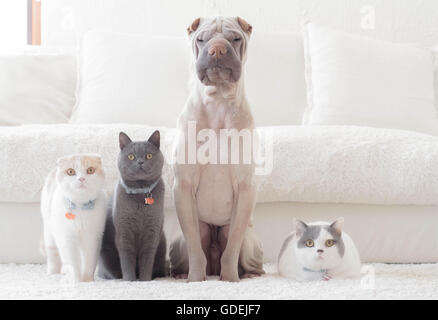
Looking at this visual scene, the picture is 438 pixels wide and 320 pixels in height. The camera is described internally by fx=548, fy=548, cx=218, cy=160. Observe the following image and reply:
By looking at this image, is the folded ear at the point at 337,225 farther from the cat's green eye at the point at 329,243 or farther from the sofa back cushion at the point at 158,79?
the sofa back cushion at the point at 158,79

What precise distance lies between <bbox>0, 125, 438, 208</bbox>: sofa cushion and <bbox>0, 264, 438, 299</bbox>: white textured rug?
27cm

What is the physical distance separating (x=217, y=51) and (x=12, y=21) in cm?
207

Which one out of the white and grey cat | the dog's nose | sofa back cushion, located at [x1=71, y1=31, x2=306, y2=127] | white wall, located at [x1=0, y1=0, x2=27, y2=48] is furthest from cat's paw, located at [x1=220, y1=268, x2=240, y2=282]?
white wall, located at [x1=0, y1=0, x2=27, y2=48]

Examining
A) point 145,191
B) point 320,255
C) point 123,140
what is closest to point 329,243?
point 320,255

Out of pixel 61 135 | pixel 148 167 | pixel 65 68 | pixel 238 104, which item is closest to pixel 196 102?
pixel 238 104

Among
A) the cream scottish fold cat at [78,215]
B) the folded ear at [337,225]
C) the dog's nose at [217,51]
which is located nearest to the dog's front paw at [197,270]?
the cream scottish fold cat at [78,215]

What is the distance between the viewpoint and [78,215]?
52.7 inches

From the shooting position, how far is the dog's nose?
1.25 meters

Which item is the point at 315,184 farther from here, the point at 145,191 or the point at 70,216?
the point at 70,216

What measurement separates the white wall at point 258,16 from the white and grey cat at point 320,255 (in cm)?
162

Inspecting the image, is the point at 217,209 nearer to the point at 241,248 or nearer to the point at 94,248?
the point at 241,248

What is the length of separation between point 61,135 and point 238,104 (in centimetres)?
60

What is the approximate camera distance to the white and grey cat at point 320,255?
1381 millimetres
